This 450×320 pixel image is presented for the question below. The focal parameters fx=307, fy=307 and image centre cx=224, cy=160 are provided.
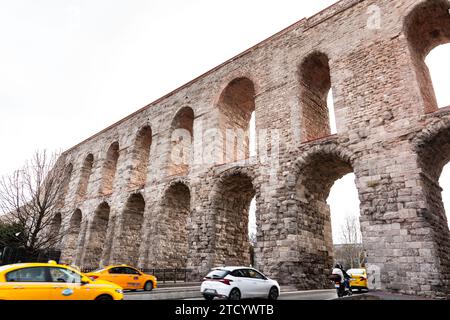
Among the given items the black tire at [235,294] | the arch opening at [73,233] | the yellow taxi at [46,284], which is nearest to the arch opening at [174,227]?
the black tire at [235,294]

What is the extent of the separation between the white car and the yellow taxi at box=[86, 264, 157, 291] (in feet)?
14.0

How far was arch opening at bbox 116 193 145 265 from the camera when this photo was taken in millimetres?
Answer: 19145

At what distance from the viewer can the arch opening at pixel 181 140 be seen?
63.9 feet

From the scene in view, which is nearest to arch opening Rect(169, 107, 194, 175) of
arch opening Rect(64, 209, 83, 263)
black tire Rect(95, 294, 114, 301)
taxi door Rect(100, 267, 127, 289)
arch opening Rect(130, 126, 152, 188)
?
arch opening Rect(130, 126, 152, 188)

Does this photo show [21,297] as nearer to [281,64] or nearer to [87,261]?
[281,64]

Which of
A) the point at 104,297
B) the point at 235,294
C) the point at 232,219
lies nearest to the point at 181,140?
the point at 232,219

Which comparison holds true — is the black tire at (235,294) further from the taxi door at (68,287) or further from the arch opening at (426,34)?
the arch opening at (426,34)

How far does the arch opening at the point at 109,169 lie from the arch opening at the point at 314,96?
1619 cm

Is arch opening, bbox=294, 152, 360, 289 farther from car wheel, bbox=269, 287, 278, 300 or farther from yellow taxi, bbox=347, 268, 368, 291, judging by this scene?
car wheel, bbox=269, 287, 278, 300

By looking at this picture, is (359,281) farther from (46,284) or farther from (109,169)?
(109,169)

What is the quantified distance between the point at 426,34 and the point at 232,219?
11825mm

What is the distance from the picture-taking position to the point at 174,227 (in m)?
18.0
